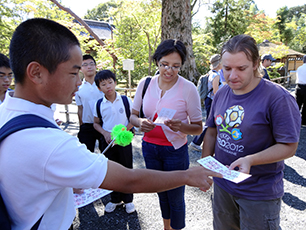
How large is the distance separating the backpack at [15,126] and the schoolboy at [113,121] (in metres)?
2.10

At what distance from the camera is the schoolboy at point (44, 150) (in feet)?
2.86

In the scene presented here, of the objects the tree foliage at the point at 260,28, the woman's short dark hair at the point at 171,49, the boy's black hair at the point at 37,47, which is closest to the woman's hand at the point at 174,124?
the woman's short dark hair at the point at 171,49

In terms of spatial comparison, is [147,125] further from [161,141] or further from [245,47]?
[245,47]

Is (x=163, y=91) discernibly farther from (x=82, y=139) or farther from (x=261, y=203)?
(x=82, y=139)

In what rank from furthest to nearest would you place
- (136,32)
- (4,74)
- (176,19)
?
1. (136,32)
2. (176,19)
3. (4,74)

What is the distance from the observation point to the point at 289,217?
2879mm

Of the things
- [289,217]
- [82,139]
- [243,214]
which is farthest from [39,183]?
[289,217]

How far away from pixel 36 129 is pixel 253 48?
153 centimetres

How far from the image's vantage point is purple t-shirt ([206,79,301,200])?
1.40 m

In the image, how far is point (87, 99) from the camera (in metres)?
3.71

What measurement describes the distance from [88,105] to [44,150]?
2.92 metres

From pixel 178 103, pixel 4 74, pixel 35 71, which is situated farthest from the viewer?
pixel 4 74

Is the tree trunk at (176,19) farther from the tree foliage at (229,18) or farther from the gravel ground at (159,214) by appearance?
the tree foliage at (229,18)

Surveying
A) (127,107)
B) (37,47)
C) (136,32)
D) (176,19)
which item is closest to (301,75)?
(176,19)
